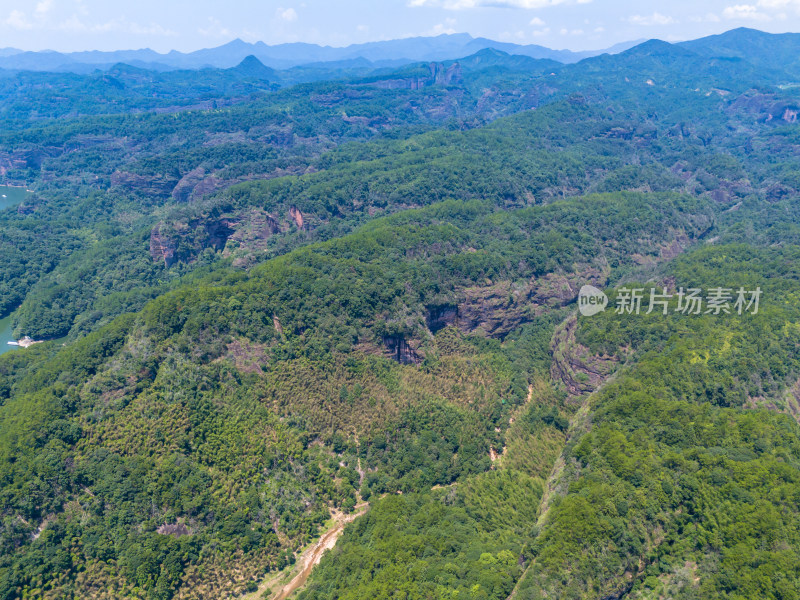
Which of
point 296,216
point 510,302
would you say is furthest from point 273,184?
point 510,302

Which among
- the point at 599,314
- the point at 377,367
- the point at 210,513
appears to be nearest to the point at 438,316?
the point at 377,367

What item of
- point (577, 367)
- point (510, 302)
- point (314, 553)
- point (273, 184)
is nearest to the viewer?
point (314, 553)

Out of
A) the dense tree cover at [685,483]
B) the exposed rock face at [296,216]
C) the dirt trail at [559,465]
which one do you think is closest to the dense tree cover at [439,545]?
the dirt trail at [559,465]

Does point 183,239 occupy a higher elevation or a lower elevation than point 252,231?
lower

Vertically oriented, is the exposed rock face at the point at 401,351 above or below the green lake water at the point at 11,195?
below

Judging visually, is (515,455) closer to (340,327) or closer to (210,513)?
(340,327)

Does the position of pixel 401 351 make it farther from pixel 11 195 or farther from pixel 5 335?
pixel 11 195

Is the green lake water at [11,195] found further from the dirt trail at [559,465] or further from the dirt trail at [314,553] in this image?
the dirt trail at [559,465]
